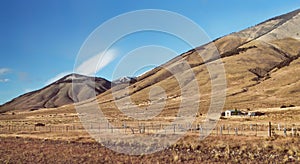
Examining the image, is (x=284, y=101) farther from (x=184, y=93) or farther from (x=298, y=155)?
(x=298, y=155)

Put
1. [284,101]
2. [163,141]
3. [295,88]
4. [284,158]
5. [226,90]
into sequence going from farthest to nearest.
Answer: [226,90]
[295,88]
[284,101]
[163,141]
[284,158]

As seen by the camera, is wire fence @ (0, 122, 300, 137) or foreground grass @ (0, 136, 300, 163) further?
wire fence @ (0, 122, 300, 137)

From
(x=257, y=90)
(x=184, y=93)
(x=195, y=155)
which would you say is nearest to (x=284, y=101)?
(x=257, y=90)

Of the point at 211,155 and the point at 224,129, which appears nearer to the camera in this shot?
the point at 211,155

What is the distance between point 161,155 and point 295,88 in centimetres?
13203

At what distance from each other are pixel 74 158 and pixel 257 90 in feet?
481

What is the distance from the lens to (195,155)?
26797 millimetres

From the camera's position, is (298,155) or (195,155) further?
(195,155)

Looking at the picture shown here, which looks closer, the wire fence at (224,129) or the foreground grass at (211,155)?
the foreground grass at (211,155)

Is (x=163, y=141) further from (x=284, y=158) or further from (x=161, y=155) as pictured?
(x=284, y=158)

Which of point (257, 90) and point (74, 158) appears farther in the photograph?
point (257, 90)

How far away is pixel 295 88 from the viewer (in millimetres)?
147375

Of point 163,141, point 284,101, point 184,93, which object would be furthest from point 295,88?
point 163,141

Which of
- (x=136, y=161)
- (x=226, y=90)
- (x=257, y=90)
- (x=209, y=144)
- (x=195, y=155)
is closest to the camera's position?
(x=136, y=161)
